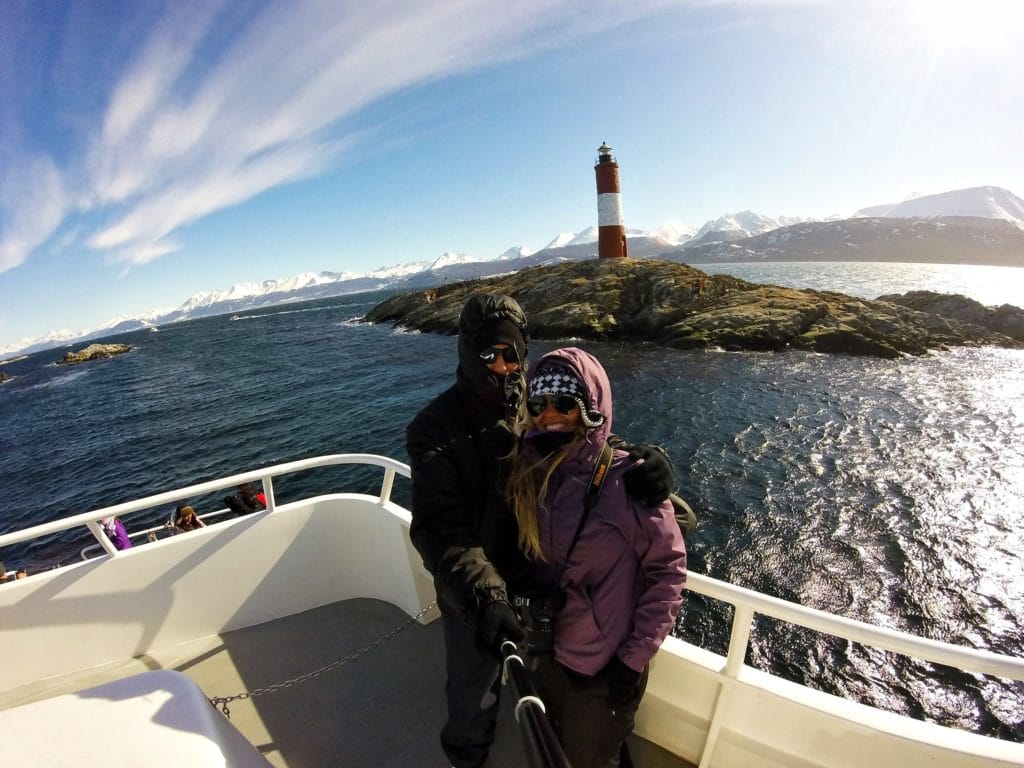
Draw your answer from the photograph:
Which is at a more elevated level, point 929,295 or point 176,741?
point 176,741

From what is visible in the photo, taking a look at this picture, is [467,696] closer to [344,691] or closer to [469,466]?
[469,466]

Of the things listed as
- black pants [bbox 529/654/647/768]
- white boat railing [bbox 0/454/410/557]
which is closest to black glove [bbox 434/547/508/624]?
black pants [bbox 529/654/647/768]

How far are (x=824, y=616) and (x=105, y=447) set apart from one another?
113 feet

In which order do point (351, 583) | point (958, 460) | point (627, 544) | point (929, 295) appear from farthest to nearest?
point (929, 295)
point (958, 460)
point (351, 583)
point (627, 544)

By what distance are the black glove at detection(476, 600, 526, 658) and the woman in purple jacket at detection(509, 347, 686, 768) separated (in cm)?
31

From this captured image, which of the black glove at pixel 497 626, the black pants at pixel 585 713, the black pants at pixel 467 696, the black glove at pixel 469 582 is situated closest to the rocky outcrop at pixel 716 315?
the black pants at pixel 467 696

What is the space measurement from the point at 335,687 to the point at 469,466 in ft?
10.4

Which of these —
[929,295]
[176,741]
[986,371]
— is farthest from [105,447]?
[929,295]

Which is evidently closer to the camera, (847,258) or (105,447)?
(105,447)

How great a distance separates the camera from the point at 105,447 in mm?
26188

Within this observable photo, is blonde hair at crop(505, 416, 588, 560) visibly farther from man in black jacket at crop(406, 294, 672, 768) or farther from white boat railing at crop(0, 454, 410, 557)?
white boat railing at crop(0, 454, 410, 557)

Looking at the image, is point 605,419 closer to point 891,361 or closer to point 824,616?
point 824,616

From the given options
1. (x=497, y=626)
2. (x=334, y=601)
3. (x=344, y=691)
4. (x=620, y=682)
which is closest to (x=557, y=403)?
(x=497, y=626)

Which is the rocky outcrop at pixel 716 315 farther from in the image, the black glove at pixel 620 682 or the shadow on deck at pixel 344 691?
the black glove at pixel 620 682
